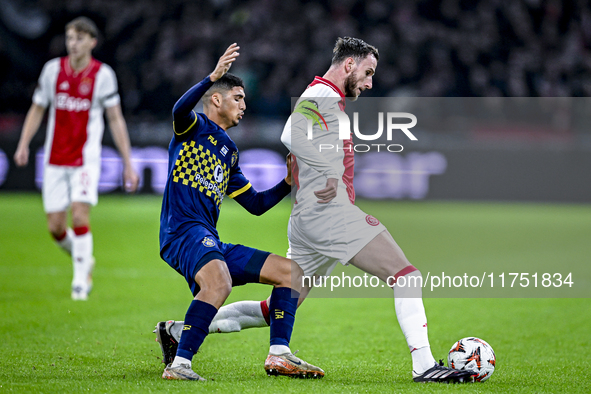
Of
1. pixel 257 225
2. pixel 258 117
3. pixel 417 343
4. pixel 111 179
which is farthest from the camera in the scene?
pixel 258 117

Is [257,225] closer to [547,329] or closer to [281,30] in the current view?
[547,329]

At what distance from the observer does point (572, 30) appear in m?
21.4

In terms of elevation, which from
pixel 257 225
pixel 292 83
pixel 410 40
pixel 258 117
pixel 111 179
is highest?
pixel 410 40

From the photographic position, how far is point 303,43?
21.1m

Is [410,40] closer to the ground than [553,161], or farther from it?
farther from it

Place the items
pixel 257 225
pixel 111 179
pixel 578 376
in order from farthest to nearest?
pixel 111 179 < pixel 257 225 < pixel 578 376

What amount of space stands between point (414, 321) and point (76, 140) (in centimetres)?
448

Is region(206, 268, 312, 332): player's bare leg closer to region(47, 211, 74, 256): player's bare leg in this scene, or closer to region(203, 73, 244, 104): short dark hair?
region(203, 73, 244, 104): short dark hair

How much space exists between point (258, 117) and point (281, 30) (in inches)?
154

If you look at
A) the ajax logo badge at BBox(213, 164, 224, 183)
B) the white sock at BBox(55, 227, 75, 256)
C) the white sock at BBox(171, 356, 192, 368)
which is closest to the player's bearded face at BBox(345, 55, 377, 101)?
the ajax logo badge at BBox(213, 164, 224, 183)

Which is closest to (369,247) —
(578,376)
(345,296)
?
(578,376)

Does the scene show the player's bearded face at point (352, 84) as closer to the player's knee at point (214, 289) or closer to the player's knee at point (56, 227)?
the player's knee at point (214, 289)

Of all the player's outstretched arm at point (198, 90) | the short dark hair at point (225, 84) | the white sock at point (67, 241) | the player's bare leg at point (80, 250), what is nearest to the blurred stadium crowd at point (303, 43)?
the white sock at point (67, 241)

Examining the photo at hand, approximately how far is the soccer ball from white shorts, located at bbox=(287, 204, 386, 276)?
77 cm
